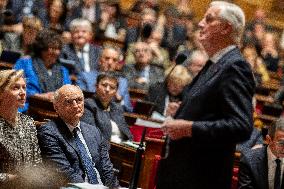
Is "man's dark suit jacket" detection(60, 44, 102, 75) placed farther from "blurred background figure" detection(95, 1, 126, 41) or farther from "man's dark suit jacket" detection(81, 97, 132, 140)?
"blurred background figure" detection(95, 1, 126, 41)

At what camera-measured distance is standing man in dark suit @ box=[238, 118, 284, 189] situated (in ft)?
9.08

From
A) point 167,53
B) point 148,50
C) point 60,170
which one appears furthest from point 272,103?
point 60,170

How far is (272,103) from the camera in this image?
20.9 feet

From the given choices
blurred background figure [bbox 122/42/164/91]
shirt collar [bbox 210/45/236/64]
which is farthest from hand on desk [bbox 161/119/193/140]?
blurred background figure [bbox 122/42/164/91]

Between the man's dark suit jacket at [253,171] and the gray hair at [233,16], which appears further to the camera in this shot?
the man's dark suit jacket at [253,171]

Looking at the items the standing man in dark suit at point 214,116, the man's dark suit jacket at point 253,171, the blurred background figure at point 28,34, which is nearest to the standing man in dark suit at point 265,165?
the man's dark suit jacket at point 253,171

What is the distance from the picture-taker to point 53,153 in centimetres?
279

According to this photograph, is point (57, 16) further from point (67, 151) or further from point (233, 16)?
point (233, 16)

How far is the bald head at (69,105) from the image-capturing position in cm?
294

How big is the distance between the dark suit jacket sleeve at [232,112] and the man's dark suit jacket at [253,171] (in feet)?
3.22

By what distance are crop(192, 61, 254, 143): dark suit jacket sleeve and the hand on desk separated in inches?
0.6

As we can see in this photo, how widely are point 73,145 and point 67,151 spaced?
52 millimetres

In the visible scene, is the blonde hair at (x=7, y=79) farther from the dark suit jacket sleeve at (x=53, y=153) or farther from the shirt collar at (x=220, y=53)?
the shirt collar at (x=220, y=53)

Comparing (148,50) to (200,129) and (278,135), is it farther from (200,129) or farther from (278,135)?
(200,129)
